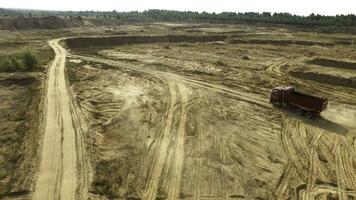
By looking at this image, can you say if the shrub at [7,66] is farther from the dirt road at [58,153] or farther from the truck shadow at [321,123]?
the truck shadow at [321,123]

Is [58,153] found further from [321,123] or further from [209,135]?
[321,123]

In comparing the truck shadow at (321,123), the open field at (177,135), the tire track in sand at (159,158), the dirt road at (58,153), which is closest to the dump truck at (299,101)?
the truck shadow at (321,123)

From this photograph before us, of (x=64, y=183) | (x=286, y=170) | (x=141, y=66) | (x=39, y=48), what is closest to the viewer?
(x=64, y=183)

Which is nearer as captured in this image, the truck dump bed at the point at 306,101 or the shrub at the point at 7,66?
the truck dump bed at the point at 306,101

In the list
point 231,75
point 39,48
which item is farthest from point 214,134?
point 39,48

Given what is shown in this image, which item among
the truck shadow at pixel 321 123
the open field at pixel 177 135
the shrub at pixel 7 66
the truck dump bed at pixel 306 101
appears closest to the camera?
the open field at pixel 177 135

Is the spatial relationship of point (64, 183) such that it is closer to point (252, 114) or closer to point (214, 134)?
point (214, 134)

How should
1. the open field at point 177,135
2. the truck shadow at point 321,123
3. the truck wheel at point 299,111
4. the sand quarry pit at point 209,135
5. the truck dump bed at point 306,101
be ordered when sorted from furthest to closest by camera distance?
the truck wheel at point 299,111, the truck dump bed at point 306,101, the truck shadow at point 321,123, the sand quarry pit at point 209,135, the open field at point 177,135

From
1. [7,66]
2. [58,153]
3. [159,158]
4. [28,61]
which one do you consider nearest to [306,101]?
[159,158]
